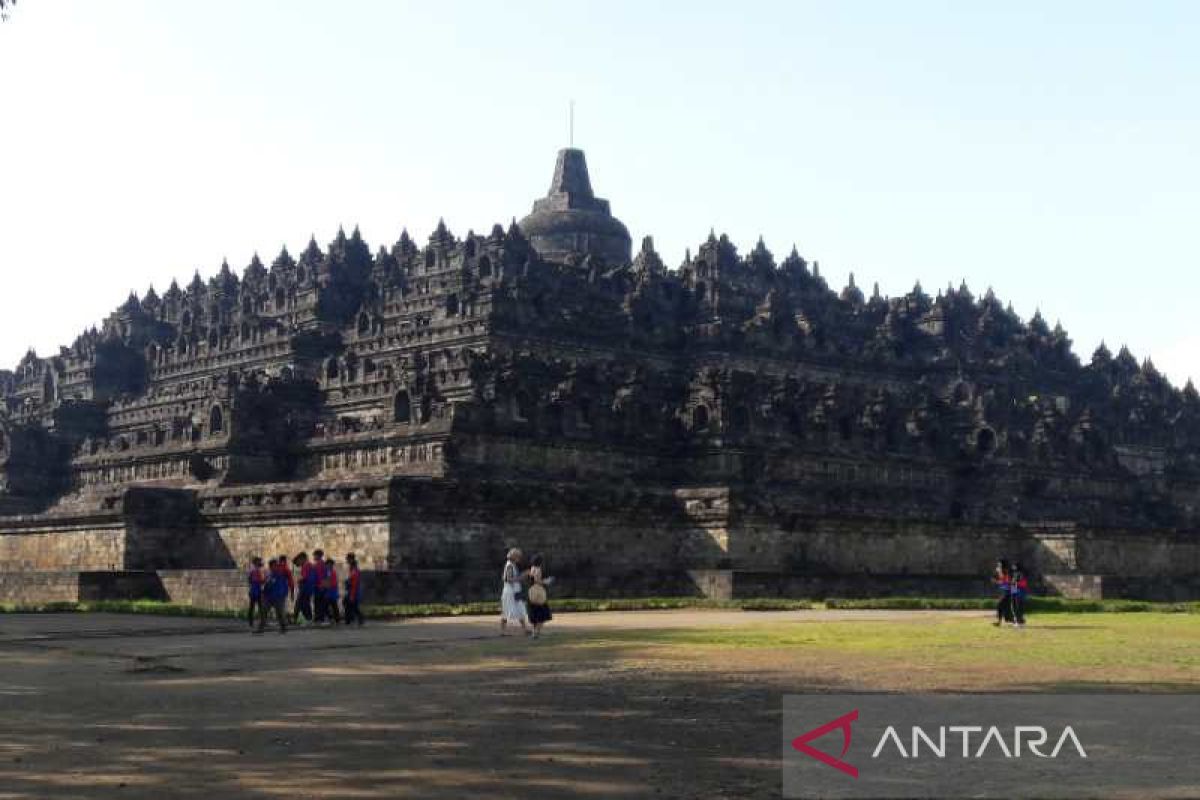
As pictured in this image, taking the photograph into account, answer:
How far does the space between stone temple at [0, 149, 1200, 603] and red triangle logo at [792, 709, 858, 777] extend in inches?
905

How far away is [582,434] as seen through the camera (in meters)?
53.5

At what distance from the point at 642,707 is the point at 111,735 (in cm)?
536

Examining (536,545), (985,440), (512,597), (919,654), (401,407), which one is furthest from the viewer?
(985,440)

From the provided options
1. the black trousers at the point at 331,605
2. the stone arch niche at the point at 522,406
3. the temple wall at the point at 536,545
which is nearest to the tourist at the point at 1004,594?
the temple wall at the point at 536,545

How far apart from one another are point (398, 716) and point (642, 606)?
22959 millimetres

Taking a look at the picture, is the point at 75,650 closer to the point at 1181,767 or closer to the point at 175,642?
the point at 175,642


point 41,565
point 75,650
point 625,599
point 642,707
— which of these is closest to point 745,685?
point 642,707

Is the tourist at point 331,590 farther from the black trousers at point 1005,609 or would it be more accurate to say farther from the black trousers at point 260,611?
the black trousers at point 1005,609

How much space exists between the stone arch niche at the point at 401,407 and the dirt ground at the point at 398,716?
2639 centimetres

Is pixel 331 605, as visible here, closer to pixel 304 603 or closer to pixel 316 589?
pixel 316 589

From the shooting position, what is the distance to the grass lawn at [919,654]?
736 inches

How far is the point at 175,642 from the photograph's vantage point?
26.0 m

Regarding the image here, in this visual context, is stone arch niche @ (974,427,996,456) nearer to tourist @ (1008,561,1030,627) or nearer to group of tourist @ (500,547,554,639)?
tourist @ (1008,561,1030,627)

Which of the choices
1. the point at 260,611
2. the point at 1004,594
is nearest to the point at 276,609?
the point at 260,611
